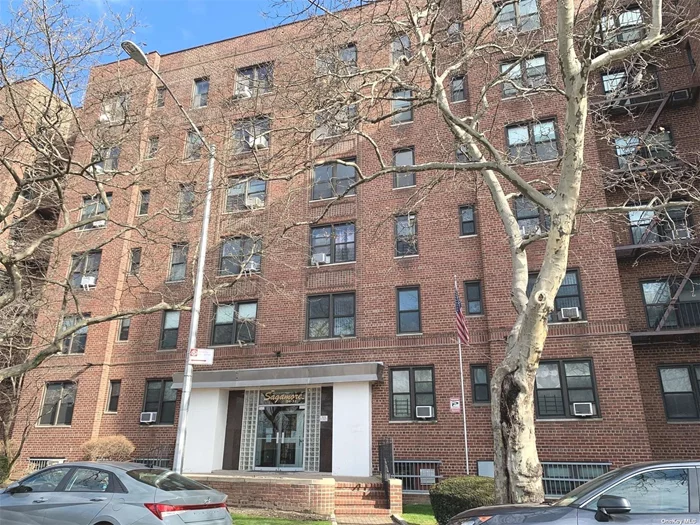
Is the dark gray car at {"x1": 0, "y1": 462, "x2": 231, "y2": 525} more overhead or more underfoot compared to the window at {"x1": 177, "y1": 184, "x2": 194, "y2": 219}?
more underfoot

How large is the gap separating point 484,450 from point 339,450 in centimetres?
456

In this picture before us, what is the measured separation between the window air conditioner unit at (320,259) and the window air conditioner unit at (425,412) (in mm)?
6317

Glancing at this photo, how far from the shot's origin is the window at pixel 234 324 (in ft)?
63.7

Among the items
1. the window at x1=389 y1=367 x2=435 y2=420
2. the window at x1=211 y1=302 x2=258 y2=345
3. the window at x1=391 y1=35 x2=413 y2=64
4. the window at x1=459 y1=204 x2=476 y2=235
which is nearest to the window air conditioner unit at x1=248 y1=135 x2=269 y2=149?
the window at x1=391 y1=35 x2=413 y2=64

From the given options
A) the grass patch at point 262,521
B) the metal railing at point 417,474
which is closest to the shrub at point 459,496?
the grass patch at point 262,521

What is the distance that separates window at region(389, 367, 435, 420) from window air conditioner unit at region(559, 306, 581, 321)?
14.7 ft

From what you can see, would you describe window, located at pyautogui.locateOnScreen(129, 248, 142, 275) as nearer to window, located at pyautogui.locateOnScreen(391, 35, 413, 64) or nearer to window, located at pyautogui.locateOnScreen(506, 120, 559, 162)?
window, located at pyautogui.locateOnScreen(391, 35, 413, 64)

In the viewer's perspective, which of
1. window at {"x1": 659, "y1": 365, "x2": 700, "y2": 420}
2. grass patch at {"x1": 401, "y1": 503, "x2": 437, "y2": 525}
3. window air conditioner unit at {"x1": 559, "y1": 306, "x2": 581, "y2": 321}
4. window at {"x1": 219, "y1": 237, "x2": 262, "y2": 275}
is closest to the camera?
grass patch at {"x1": 401, "y1": 503, "x2": 437, "y2": 525}

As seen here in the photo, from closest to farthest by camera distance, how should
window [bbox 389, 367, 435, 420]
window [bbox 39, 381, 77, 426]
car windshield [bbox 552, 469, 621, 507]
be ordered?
car windshield [bbox 552, 469, 621, 507]
window [bbox 389, 367, 435, 420]
window [bbox 39, 381, 77, 426]

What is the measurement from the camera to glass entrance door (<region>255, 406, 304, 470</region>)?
1775 centimetres

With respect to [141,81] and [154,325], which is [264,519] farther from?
[141,81]

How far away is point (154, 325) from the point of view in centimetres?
2073

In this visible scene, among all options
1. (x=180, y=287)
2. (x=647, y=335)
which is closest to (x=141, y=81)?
(x=180, y=287)

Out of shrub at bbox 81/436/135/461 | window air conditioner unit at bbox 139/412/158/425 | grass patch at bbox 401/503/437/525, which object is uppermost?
window air conditioner unit at bbox 139/412/158/425
